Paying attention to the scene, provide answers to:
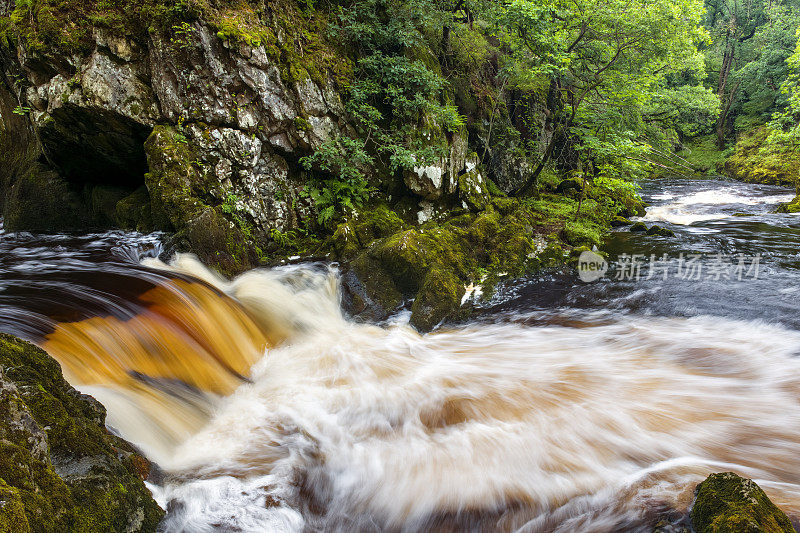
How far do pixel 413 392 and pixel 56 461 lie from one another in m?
3.38

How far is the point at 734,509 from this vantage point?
7.50 feet

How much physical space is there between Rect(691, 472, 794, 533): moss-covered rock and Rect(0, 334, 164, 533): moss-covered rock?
3.38 m

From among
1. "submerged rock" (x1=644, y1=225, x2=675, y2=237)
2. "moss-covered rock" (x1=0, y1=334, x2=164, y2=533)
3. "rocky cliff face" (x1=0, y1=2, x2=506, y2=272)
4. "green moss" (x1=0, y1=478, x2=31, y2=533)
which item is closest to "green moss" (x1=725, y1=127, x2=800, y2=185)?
"submerged rock" (x1=644, y1=225, x2=675, y2=237)

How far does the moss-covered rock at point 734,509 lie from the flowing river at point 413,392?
0.30 m

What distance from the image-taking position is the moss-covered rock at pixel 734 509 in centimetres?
218

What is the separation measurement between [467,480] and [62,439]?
9.39 ft

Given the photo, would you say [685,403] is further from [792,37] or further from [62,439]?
[792,37]

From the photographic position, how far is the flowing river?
3211 millimetres

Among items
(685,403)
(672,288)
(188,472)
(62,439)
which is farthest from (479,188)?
(62,439)

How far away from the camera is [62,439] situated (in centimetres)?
232

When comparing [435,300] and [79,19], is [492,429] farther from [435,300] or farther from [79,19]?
[79,19]

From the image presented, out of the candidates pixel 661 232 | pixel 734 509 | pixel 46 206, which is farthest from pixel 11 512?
pixel 661 232

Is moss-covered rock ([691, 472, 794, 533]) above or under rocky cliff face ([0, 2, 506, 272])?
under

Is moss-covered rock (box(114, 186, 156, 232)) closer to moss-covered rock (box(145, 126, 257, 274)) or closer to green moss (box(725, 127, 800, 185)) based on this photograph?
moss-covered rock (box(145, 126, 257, 274))
